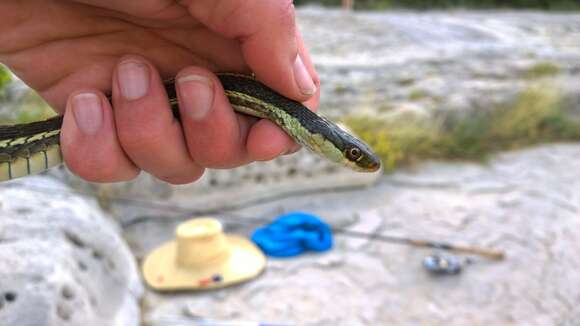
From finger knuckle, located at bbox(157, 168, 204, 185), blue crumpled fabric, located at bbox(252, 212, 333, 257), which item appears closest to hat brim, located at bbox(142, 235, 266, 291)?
blue crumpled fabric, located at bbox(252, 212, 333, 257)

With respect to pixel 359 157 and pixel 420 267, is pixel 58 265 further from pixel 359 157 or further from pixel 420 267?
pixel 420 267

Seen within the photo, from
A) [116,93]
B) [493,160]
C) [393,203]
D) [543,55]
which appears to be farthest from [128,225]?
[543,55]

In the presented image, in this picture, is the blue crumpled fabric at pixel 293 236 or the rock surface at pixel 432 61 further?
the rock surface at pixel 432 61

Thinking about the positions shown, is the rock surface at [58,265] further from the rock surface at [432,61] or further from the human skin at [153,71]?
the rock surface at [432,61]

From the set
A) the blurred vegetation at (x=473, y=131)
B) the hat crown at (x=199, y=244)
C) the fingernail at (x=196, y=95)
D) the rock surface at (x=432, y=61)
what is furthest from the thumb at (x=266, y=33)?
the rock surface at (x=432, y=61)

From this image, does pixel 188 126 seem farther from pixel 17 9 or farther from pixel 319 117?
pixel 17 9

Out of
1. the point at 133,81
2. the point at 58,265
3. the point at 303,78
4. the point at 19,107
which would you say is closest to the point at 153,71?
the point at 133,81

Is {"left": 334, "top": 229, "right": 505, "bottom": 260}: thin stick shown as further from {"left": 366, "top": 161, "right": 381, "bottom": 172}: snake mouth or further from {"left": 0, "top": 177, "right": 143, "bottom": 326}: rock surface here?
{"left": 366, "top": 161, "right": 381, "bottom": 172}: snake mouth
